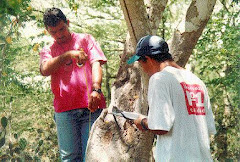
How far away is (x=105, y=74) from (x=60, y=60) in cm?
596

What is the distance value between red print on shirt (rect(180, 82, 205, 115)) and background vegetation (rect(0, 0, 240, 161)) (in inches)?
110

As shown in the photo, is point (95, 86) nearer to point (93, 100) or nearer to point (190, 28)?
point (93, 100)

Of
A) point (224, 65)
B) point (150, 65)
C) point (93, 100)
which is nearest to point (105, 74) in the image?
point (224, 65)

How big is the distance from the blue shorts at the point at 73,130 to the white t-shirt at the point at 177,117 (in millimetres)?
1103

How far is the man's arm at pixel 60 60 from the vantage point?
10.00 ft

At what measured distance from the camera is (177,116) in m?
2.07

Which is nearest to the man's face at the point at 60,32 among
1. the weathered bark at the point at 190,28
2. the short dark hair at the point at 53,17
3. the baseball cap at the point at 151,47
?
the short dark hair at the point at 53,17

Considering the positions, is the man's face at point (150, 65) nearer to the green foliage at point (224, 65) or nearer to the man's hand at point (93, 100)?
the man's hand at point (93, 100)

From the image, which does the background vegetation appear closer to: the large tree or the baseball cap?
the large tree

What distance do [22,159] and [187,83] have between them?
3384 mm

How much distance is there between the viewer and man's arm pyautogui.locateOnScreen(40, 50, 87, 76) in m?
3.05

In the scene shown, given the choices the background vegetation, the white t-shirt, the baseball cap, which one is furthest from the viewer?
the background vegetation

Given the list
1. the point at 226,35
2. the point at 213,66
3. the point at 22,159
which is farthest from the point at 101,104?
the point at 213,66

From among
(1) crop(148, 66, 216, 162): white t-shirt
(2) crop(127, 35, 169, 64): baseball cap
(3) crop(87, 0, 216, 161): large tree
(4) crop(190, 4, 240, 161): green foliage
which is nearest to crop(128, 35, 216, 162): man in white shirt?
(1) crop(148, 66, 216, 162): white t-shirt
